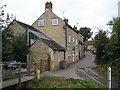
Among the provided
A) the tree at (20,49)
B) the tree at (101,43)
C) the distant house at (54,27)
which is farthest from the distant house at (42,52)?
the tree at (101,43)

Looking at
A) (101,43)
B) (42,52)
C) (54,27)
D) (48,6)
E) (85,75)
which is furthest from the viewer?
(48,6)

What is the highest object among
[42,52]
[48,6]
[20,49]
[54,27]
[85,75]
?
[48,6]

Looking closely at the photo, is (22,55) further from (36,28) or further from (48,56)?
(36,28)

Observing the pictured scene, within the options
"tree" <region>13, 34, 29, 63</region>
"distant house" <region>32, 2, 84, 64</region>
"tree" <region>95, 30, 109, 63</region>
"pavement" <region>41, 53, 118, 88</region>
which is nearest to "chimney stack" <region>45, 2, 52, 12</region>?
"distant house" <region>32, 2, 84, 64</region>

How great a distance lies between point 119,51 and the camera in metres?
15.6

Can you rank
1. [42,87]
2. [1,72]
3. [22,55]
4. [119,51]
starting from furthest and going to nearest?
1. [22,55]
2. [119,51]
3. [42,87]
4. [1,72]

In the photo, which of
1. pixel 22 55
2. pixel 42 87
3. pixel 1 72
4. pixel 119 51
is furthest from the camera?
pixel 22 55

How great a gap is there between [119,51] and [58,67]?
992 cm

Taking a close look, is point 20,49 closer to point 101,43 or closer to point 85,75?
point 85,75

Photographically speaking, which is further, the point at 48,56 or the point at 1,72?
the point at 48,56

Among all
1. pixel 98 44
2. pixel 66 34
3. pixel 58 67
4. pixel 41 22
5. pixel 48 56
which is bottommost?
pixel 58 67

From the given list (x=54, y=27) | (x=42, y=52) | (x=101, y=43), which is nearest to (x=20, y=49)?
(x=42, y=52)

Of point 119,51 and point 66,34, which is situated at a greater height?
point 66,34

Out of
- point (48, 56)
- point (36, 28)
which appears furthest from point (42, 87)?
point (36, 28)
